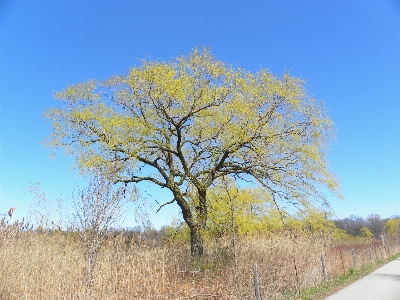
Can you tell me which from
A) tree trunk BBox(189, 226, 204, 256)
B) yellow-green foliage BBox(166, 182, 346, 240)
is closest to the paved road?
yellow-green foliage BBox(166, 182, 346, 240)

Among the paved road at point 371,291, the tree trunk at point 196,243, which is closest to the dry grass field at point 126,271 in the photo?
the tree trunk at point 196,243

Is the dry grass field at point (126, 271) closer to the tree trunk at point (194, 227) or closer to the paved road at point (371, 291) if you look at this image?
the tree trunk at point (194, 227)

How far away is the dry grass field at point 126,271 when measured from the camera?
787 cm

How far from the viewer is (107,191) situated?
23.4 feet

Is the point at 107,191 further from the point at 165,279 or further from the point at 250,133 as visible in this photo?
the point at 250,133

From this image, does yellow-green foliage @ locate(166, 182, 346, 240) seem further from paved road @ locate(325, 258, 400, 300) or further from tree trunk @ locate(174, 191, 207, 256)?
paved road @ locate(325, 258, 400, 300)

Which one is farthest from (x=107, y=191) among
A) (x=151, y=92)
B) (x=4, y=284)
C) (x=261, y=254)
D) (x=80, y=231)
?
(x=261, y=254)

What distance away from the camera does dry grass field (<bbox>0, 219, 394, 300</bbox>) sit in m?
7.87

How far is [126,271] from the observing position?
9117 millimetres

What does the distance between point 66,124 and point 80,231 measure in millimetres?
7698

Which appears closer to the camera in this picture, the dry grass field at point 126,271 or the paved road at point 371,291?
the dry grass field at point 126,271

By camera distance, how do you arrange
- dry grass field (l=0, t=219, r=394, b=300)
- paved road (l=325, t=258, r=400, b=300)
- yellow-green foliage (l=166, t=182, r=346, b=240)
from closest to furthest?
dry grass field (l=0, t=219, r=394, b=300) < paved road (l=325, t=258, r=400, b=300) < yellow-green foliage (l=166, t=182, r=346, b=240)

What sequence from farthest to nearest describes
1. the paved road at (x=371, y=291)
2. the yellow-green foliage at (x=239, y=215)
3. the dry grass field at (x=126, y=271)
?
the yellow-green foliage at (x=239, y=215), the paved road at (x=371, y=291), the dry grass field at (x=126, y=271)

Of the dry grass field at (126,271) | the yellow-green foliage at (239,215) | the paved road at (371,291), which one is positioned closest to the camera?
the dry grass field at (126,271)
